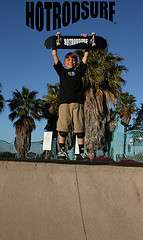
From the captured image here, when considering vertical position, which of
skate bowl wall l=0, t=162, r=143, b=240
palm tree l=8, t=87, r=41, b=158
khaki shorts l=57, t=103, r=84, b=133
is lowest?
skate bowl wall l=0, t=162, r=143, b=240

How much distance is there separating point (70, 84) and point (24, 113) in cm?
3493

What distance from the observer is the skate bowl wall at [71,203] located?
139 inches

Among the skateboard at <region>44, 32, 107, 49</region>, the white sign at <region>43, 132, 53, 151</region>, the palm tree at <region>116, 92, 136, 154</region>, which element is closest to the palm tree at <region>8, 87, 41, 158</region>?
the palm tree at <region>116, 92, 136, 154</region>

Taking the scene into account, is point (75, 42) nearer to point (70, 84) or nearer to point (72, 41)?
point (72, 41)

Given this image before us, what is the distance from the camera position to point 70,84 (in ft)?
18.9

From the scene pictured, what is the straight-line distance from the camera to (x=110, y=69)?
33.1 m

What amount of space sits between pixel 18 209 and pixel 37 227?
225mm

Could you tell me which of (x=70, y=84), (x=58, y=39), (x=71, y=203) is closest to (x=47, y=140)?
(x=58, y=39)

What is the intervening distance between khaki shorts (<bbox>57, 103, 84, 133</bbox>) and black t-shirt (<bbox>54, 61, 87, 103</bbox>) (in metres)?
0.08

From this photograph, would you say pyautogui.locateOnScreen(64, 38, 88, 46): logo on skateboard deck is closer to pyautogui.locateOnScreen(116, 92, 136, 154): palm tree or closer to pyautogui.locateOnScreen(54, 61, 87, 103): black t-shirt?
pyautogui.locateOnScreen(54, 61, 87, 103): black t-shirt

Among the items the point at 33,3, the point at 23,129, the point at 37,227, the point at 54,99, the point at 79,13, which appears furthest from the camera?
the point at 23,129

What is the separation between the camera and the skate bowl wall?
3.53 metres

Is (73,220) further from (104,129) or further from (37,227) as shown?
(104,129)

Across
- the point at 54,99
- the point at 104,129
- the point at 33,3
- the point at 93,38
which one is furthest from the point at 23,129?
the point at 93,38
